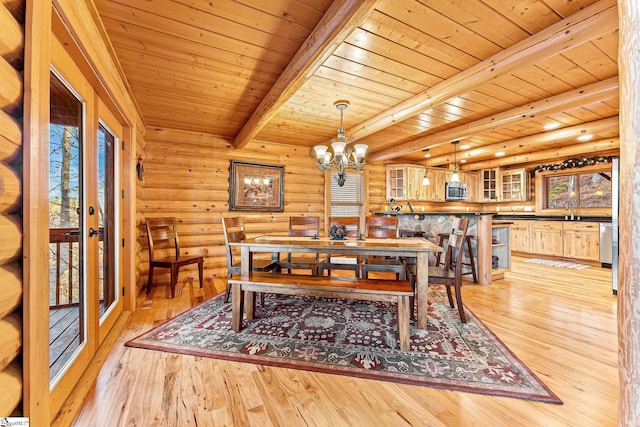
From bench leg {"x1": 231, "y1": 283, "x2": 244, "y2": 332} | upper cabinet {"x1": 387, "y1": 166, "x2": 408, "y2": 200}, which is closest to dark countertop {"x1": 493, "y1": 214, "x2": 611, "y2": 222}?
upper cabinet {"x1": 387, "y1": 166, "x2": 408, "y2": 200}

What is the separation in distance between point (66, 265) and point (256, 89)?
2242mm

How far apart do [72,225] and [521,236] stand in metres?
7.91

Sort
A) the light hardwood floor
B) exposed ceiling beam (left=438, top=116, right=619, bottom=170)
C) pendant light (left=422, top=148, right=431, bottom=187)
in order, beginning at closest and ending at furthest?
the light hardwood floor → exposed ceiling beam (left=438, top=116, right=619, bottom=170) → pendant light (left=422, top=148, right=431, bottom=187)

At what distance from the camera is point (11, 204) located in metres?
0.93

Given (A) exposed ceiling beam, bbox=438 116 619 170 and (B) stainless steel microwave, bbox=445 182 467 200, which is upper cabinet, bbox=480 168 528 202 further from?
(A) exposed ceiling beam, bbox=438 116 619 170

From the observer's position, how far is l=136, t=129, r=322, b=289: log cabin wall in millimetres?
4078

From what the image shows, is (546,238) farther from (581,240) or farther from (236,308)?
(236,308)

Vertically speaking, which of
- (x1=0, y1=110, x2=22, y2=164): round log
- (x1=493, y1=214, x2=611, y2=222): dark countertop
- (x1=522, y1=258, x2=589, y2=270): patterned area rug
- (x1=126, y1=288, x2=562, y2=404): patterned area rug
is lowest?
(x1=126, y1=288, x2=562, y2=404): patterned area rug

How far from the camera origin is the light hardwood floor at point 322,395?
141 cm

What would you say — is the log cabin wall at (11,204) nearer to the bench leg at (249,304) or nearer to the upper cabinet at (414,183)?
the bench leg at (249,304)

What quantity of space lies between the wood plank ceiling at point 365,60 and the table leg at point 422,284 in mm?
1693

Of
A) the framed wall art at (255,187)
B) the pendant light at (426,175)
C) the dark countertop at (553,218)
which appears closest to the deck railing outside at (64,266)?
the framed wall art at (255,187)

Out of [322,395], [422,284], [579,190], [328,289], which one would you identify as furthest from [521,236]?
[322,395]

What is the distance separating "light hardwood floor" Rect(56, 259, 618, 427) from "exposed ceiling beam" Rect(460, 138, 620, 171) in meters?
4.34
